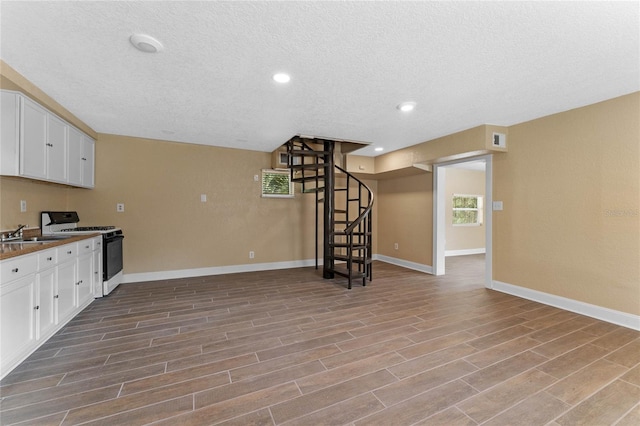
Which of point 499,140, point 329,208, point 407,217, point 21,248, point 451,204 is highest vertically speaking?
point 499,140

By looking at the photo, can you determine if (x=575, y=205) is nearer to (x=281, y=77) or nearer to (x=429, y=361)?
(x=429, y=361)

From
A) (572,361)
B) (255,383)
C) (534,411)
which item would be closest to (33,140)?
(255,383)

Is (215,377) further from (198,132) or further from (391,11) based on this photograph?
(198,132)

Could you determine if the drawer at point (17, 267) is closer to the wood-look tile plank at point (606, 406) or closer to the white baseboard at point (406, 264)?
the wood-look tile plank at point (606, 406)

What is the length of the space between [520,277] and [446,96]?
8.95 ft

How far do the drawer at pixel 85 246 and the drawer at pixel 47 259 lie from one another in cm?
53

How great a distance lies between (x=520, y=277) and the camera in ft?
12.3

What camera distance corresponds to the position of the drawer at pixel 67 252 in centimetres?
255

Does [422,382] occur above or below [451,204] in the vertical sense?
below

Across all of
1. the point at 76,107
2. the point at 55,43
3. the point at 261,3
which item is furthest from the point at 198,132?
→ the point at 261,3

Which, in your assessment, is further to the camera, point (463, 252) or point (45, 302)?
point (463, 252)

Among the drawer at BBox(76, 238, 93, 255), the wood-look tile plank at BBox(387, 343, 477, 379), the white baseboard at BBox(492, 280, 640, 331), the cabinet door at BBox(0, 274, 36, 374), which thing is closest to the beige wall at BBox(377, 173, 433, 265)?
the white baseboard at BBox(492, 280, 640, 331)

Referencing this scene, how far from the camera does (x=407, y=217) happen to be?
585 cm

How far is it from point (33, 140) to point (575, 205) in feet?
19.5
